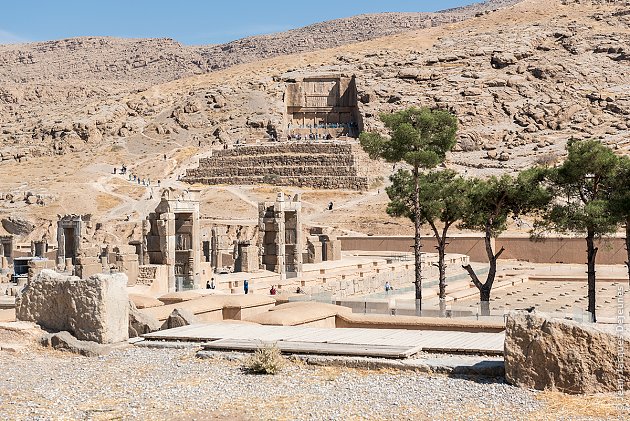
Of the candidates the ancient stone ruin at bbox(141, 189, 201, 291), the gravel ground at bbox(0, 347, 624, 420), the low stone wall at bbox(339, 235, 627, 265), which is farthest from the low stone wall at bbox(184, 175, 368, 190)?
the gravel ground at bbox(0, 347, 624, 420)

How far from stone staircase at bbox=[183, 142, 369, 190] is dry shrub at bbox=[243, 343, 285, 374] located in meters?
53.5

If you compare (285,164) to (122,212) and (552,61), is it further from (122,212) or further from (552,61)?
(552,61)

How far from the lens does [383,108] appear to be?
3027 inches

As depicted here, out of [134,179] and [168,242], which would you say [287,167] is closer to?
[134,179]

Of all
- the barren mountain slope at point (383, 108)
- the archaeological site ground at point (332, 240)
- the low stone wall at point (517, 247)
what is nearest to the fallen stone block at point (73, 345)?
the archaeological site ground at point (332, 240)

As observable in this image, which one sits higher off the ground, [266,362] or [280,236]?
[280,236]

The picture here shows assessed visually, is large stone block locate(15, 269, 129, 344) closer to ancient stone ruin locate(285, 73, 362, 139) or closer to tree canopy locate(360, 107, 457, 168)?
tree canopy locate(360, 107, 457, 168)

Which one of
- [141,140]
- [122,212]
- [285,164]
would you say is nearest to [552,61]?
[285,164]

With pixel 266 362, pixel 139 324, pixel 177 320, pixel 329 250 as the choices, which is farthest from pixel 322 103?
pixel 266 362

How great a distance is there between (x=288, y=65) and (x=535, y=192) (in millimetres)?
77449

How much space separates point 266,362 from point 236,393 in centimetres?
81

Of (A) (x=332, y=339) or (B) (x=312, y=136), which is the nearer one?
(A) (x=332, y=339)

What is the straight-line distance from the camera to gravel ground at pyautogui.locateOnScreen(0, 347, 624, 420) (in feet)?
24.2

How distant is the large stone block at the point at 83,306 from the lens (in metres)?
10.8
